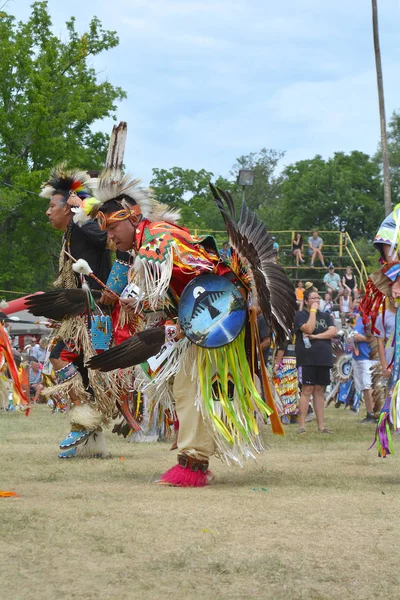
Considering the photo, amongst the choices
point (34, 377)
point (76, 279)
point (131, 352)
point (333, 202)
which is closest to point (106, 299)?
point (76, 279)

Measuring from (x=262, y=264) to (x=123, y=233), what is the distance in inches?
37.8

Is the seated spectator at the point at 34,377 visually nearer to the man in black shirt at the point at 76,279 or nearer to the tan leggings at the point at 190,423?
the man in black shirt at the point at 76,279

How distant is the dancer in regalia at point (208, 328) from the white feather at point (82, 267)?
78 centimetres

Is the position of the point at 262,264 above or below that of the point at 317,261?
below

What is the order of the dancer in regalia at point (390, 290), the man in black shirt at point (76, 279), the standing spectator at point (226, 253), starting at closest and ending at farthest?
the standing spectator at point (226, 253)
the dancer in regalia at point (390, 290)
the man in black shirt at point (76, 279)

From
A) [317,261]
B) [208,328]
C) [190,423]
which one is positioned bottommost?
[190,423]

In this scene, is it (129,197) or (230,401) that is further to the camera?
(129,197)

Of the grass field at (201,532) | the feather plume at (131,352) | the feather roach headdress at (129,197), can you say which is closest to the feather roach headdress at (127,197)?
the feather roach headdress at (129,197)

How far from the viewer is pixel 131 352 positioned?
527 cm

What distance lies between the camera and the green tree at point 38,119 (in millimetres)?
24750

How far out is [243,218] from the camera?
17.3 ft

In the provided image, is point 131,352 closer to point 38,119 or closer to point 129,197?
point 129,197

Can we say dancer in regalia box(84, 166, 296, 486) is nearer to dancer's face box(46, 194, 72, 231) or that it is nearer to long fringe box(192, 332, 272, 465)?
long fringe box(192, 332, 272, 465)

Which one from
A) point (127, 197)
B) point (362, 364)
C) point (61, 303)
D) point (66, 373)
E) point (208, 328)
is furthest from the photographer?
point (362, 364)
